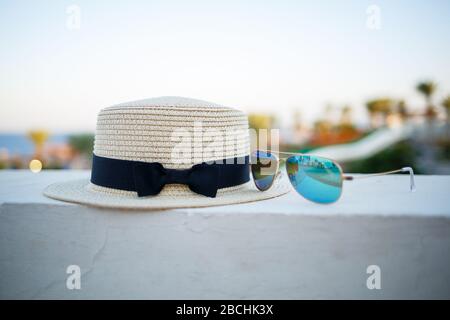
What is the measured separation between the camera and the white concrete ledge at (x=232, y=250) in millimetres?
934

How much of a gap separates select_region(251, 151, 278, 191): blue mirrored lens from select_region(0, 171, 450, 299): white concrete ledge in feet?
0.47

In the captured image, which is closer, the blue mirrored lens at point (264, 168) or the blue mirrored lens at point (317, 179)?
the blue mirrored lens at point (317, 179)

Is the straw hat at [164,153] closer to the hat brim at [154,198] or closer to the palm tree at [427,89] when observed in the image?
the hat brim at [154,198]

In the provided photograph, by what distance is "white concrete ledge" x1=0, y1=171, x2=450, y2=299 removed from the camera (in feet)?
3.06

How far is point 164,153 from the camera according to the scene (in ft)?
3.62

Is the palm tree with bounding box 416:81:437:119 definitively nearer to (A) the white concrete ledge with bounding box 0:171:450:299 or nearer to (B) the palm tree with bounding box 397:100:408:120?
(B) the palm tree with bounding box 397:100:408:120

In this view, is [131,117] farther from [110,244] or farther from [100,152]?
[110,244]

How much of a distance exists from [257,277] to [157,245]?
0.27m

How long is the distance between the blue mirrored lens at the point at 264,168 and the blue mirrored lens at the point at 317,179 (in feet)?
0.23

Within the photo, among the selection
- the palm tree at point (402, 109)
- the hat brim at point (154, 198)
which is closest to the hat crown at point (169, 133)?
the hat brim at point (154, 198)
